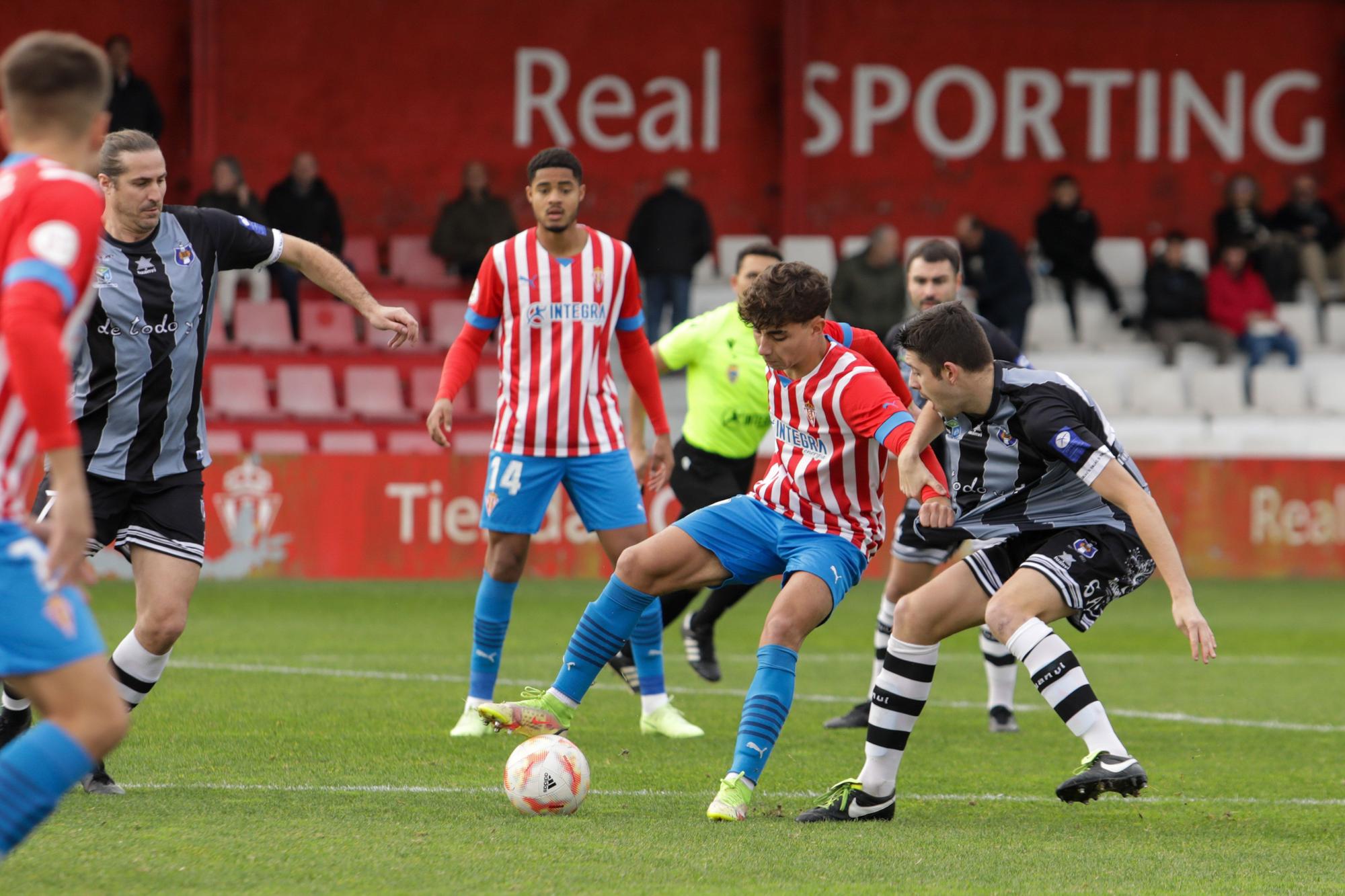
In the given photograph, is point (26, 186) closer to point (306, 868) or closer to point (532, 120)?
point (306, 868)

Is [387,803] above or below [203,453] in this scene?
below

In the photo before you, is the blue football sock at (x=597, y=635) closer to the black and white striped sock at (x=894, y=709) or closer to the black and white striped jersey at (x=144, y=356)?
the black and white striped sock at (x=894, y=709)

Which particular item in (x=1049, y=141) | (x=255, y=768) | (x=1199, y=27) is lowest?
(x=255, y=768)

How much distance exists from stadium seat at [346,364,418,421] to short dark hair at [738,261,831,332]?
11197 mm

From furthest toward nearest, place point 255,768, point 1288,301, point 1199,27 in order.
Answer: point 1199,27 < point 1288,301 < point 255,768

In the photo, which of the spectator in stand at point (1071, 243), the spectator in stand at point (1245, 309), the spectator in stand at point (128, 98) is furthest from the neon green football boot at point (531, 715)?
the spectator in stand at point (1245, 309)

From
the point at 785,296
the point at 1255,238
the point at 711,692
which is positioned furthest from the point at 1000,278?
the point at 785,296

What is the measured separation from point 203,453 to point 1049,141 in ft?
53.4

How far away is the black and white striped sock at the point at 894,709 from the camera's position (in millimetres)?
5242

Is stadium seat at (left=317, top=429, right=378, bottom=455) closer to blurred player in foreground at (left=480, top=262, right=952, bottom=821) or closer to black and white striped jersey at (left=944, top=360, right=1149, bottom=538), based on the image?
blurred player in foreground at (left=480, top=262, right=952, bottom=821)

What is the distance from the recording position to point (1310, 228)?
62.2 ft

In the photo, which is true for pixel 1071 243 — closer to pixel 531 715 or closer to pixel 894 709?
pixel 894 709

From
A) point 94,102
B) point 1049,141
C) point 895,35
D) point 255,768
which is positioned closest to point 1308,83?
point 1049,141

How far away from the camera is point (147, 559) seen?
5223 millimetres
